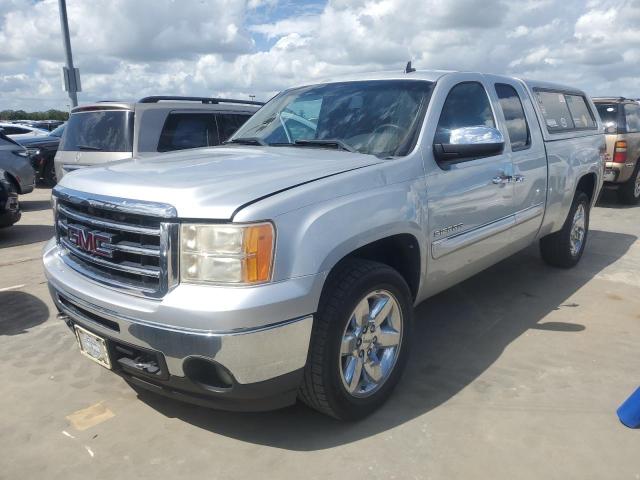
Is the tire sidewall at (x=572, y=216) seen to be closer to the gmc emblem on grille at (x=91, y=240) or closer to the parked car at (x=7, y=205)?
the gmc emblem on grille at (x=91, y=240)

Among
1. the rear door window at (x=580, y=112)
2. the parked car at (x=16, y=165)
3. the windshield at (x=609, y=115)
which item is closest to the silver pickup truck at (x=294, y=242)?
the rear door window at (x=580, y=112)

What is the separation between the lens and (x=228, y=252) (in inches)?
91.9

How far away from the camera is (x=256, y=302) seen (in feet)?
7.52

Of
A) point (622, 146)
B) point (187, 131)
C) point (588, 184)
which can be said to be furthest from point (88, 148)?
point (622, 146)

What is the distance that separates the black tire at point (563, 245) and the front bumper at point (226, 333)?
3768 millimetres

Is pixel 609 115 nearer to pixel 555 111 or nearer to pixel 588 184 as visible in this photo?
pixel 588 184

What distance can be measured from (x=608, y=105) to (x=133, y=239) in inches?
377

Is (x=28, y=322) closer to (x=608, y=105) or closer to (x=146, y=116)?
(x=146, y=116)

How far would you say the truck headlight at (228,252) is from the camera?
2320 mm

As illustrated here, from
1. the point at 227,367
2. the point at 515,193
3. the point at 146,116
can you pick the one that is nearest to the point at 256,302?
the point at 227,367

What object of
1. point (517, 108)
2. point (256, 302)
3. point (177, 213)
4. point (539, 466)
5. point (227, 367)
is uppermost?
point (517, 108)

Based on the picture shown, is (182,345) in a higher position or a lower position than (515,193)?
lower

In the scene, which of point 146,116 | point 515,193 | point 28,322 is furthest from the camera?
point 146,116

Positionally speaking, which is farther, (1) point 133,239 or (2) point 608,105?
(2) point 608,105
